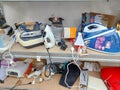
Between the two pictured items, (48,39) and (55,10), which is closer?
(48,39)

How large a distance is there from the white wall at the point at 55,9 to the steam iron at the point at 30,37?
0.31 meters

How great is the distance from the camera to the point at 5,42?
1541mm

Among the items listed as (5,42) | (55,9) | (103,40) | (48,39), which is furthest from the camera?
(55,9)

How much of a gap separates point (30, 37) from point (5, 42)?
279 millimetres

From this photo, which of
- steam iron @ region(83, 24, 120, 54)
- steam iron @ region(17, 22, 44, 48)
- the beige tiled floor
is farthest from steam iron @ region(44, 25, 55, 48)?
the beige tiled floor

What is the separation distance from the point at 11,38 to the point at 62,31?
53 centimetres

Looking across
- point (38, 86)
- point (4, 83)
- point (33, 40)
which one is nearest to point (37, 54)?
point (33, 40)

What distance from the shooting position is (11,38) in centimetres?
163

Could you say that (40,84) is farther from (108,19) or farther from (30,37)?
(108,19)

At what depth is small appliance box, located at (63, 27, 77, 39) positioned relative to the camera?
59.0 inches

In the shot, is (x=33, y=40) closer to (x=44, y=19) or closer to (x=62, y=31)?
(x=62, y=31)

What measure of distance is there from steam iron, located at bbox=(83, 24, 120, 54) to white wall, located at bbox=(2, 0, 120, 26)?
0.35 meters

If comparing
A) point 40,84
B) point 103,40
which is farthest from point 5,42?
point 103,40

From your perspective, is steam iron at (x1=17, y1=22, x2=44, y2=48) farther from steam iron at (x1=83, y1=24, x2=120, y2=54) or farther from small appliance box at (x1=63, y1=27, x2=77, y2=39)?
steam iron at (x1=83, y1=24, x2=120, y2=54)
